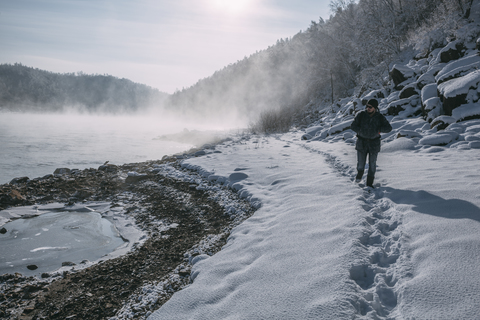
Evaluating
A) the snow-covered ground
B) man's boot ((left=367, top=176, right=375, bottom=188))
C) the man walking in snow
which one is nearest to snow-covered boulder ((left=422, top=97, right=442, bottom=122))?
the snow-covered ground

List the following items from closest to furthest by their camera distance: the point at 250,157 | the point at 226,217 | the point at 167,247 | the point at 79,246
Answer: the point at 167,247 < the point at 79,246 < the point at 226,217 < the point at 250,157

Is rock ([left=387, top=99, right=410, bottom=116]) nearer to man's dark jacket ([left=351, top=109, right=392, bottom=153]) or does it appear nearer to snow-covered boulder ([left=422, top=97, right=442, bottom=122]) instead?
snow-covered boulder ([left=422, top=97, right=442, bottom=122])

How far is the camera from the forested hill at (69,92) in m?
114

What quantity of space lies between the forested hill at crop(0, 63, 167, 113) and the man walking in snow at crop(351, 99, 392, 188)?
5376 inches

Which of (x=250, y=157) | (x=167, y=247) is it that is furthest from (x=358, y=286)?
(x=250, y=157)

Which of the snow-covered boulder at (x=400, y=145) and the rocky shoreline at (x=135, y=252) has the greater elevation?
the snow-covered boulder at (x=400, y=145)

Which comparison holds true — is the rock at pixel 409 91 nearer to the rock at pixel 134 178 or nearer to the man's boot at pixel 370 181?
the man's boot at pixel 370 181

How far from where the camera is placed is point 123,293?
122 inches

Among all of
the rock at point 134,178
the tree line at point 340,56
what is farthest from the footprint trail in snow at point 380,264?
the tree line at point 340,56

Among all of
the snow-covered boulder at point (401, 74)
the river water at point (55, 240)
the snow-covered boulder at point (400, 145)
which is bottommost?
the river water at point (55, 240)

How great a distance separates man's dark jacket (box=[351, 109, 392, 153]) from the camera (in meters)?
5.10

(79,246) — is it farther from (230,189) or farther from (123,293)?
(230,189)

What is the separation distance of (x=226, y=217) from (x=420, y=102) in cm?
1372

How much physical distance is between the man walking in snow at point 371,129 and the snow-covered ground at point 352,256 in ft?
1.76
